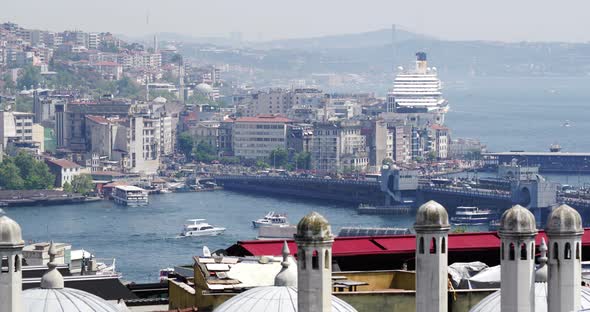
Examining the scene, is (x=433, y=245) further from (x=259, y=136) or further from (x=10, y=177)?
(x=259, y=136)

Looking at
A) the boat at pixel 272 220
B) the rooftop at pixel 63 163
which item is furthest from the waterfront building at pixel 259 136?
the boat at pixel 272 220

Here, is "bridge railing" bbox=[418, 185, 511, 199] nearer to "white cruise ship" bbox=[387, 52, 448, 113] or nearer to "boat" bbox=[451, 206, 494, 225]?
"boat" bbox=[451, 206, 494, 225]

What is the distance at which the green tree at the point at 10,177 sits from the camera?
10012 centimetres

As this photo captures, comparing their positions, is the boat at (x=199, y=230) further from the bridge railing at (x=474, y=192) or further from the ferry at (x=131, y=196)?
the bridge railing at (x=474, y=192)

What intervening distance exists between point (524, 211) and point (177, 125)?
391 feet

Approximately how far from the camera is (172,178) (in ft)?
358

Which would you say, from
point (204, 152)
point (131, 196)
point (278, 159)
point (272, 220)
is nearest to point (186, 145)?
point (204, 152)

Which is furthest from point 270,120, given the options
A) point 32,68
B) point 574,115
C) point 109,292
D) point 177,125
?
point 109,292

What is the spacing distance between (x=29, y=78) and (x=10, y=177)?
2116 inches

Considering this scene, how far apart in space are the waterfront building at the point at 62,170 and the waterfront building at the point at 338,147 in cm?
1578

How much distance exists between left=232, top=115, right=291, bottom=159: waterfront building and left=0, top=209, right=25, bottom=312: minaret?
107479 mm

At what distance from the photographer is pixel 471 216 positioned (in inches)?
3324

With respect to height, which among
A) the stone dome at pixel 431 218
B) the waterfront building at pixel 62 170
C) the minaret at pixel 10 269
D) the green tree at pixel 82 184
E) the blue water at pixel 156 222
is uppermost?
the stone dome at pixel 431 218

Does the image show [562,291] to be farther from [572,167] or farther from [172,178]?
[572,167]
